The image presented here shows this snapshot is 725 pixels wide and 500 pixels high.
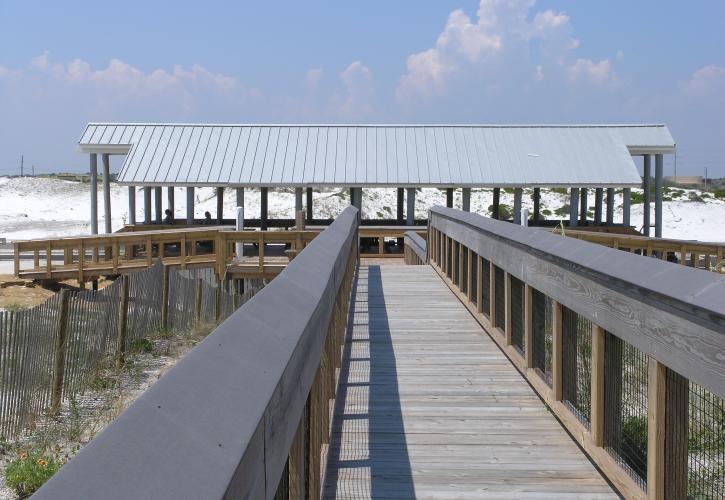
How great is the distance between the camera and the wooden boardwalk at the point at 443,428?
4105 millimetres

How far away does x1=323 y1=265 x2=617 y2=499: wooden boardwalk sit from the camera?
4105mm

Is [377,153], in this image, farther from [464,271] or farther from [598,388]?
[598,388]

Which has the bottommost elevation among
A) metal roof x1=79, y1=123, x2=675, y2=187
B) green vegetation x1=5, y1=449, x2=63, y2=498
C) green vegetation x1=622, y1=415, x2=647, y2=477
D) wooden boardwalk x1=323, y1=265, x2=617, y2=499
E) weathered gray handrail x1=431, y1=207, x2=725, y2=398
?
green vegetation x1=5, y1=449, x2=63, y2=498

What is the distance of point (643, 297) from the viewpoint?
11.8 feet

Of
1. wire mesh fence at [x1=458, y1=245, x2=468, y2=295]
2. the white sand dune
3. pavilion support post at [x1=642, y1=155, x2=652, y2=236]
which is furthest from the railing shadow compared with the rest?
the white sand dune

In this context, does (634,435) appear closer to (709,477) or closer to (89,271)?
(709,477)

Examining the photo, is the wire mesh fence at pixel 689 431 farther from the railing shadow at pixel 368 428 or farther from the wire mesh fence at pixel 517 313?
the wire mesh fence at pixel 517 313

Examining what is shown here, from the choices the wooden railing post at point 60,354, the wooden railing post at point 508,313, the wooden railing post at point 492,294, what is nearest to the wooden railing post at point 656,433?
the wooden railing post at point 508,313

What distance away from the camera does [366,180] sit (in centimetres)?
2733

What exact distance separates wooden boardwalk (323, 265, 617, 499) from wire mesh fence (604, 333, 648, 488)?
0.63 feet

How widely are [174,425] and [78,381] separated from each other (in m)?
9.44

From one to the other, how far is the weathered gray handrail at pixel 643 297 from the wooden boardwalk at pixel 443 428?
778 millimetres

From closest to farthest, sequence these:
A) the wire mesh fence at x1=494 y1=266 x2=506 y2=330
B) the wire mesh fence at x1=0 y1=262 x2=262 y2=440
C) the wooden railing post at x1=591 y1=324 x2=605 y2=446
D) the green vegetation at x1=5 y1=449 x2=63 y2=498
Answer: the wooden railing post at x1=591 y1=324 x2=605 y2=446 → the green vegetation at x1=5 y1=449 x2=63 y2=498 → the wire mesh fence at x1=494 y1=266 x2=506 y2=330 → the wire mesh fence at x1=0 y1=262 x2=262 y2=440

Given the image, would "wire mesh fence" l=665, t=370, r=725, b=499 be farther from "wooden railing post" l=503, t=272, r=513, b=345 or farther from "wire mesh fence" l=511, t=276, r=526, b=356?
"wooden railing post" l=503, t=272, r=513, b=345
